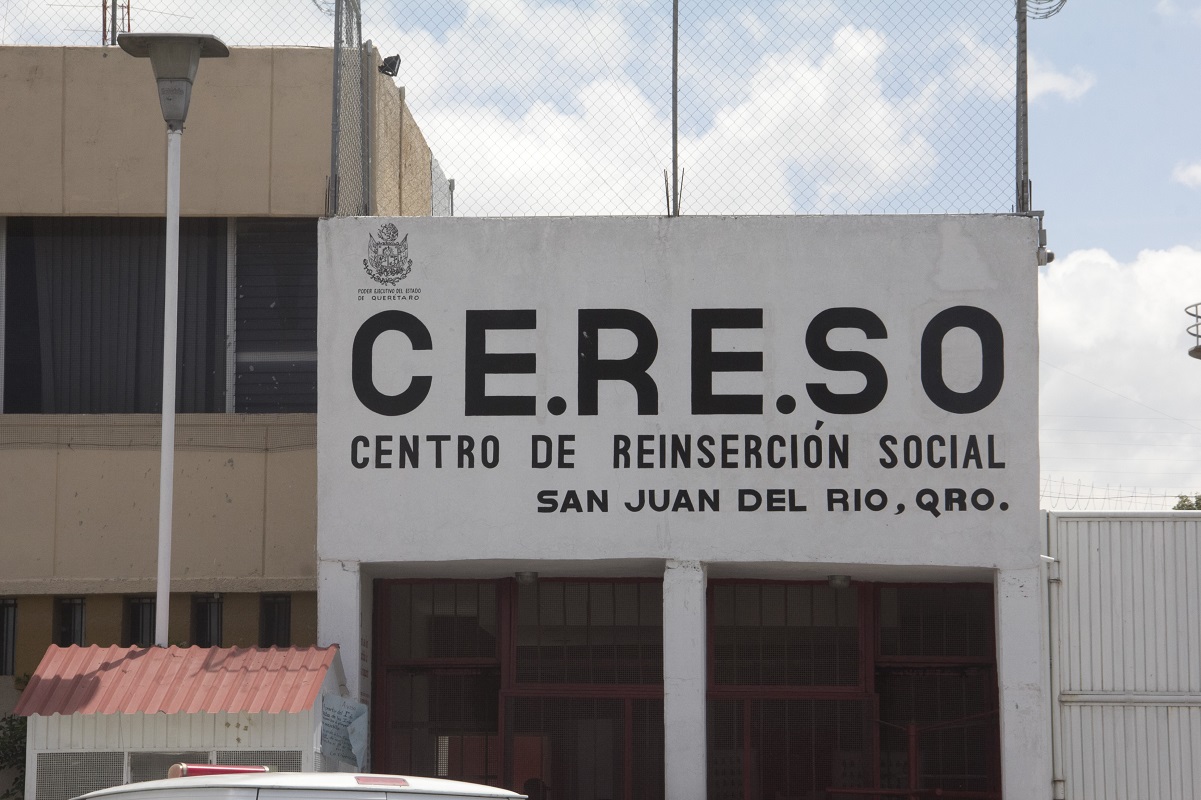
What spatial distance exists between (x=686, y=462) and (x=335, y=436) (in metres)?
3.03

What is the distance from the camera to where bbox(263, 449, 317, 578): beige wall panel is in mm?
14391

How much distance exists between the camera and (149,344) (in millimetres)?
15383

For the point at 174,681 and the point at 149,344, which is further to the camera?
the point at 149,344

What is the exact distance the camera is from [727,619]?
14.7 m

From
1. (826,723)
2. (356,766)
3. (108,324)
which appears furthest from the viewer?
(108,324)

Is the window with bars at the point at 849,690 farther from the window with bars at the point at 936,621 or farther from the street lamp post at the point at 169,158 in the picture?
the street lamp post at the point at 169,158

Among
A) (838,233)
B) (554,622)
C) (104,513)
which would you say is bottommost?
(554,622)

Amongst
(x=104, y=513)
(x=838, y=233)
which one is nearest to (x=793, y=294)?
(x=838, y=233)

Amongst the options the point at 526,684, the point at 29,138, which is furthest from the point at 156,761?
the point at 29,138

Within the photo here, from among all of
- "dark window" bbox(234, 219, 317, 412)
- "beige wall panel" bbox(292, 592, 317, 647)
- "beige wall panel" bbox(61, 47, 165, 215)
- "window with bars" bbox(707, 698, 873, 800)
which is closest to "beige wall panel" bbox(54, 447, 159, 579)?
"dark window" bbox(234, 219, 317, 412)

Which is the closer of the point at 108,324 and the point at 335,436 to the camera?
the point at 335,436

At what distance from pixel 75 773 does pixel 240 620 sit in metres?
2.84

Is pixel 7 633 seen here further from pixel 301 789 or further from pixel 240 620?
pixel 301 789

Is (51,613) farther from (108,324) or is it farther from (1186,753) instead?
(1186,753)
